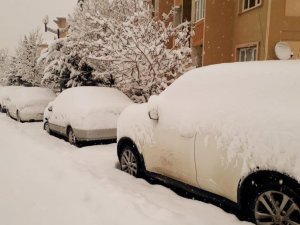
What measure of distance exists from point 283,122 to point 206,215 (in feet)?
4.72

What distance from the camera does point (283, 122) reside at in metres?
3.60

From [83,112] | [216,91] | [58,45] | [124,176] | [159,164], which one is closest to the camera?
[216,91]

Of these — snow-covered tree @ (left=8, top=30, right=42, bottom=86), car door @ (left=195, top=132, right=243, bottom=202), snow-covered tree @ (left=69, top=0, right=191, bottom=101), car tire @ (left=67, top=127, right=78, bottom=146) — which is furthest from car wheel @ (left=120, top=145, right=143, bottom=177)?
snow-covered tree @ (left=8, top=30, right=42, bottom=86)

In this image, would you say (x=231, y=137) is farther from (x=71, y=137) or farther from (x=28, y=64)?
(x=28, y=64)

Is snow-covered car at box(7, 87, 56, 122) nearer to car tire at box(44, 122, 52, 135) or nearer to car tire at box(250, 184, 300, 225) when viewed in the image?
car tire at box(44, 122, 52, 135)

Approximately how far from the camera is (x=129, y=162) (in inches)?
244

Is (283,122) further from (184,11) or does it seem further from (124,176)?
(184,11)

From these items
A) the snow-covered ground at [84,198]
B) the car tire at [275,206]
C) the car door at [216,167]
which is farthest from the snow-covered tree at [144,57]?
the car tire at [275,206]

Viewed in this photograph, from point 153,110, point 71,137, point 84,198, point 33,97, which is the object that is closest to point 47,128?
point 71,137

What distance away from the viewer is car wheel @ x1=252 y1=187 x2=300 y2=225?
136 inches

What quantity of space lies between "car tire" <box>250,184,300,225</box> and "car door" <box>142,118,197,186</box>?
3.34 ft

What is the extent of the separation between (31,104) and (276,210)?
1346 cm

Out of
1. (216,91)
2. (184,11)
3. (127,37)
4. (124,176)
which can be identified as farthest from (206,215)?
(184,11)

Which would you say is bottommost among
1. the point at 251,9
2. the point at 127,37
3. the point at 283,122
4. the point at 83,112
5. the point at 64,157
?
the point at 64,157
